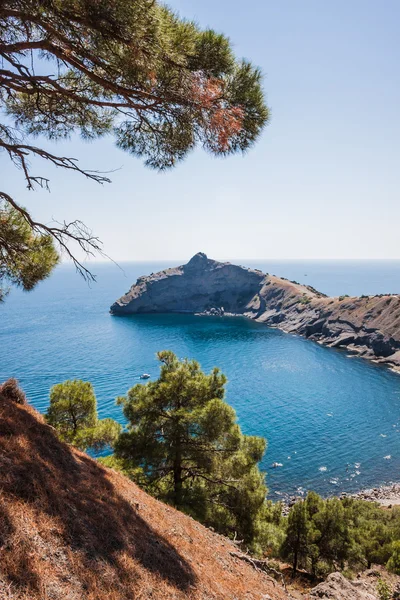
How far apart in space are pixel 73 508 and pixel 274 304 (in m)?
113

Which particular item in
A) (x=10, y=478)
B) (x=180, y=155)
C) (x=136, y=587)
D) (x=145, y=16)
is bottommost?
(x=136, y=587)

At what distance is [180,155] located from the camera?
982cm

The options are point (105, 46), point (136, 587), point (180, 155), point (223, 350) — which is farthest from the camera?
point (223, 350)

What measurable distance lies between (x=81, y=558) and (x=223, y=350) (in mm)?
75289

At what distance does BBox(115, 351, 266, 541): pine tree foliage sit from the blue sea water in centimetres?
2163

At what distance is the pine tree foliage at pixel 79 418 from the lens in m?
15.2

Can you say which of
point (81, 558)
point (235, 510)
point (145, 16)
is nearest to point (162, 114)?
point (145, 16)

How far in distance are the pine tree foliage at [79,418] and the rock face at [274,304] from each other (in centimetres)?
7287

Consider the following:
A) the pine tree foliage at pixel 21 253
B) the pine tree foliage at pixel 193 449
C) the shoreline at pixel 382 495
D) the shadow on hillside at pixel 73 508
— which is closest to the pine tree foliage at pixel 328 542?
the pine tree foliage at pixel 193 449

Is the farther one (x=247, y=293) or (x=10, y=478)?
(x=247, y=293)

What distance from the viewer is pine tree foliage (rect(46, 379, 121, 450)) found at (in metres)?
15.2

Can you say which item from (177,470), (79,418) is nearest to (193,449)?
(177,470)

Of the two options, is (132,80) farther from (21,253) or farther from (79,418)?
(79,418)

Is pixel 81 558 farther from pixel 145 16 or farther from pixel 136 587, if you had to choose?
pixel 145 16
